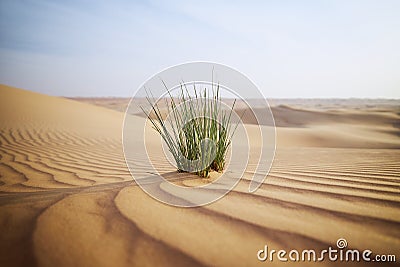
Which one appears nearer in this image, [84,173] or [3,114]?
[84,173]

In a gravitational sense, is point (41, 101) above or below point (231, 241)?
above

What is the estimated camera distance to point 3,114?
8.16 m

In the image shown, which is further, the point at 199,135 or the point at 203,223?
the point at 199,135

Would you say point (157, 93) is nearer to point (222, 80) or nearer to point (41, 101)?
point (222, 80)

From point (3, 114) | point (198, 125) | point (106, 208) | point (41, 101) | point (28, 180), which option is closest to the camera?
point (106, 208)

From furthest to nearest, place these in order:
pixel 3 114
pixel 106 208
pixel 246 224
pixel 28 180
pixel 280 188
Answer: pixel 3 114, pixel 28 180, pixel 280 188, pixel 106 208, pixel 246 224

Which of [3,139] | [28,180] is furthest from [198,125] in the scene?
[3,139]

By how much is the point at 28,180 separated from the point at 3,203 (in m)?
0.97

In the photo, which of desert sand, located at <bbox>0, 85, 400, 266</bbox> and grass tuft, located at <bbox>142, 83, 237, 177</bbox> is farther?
grass tuft, located at <bbox>142, 83, 237, 177</bbox>

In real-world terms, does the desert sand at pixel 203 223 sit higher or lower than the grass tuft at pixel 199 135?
lower

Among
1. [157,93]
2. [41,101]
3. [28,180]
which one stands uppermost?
[41,101]

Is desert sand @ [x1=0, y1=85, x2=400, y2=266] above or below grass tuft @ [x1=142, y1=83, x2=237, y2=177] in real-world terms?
below

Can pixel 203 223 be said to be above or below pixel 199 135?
below

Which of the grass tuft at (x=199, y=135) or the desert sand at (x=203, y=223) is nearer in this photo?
the desert sand at (x=203, y=223)
